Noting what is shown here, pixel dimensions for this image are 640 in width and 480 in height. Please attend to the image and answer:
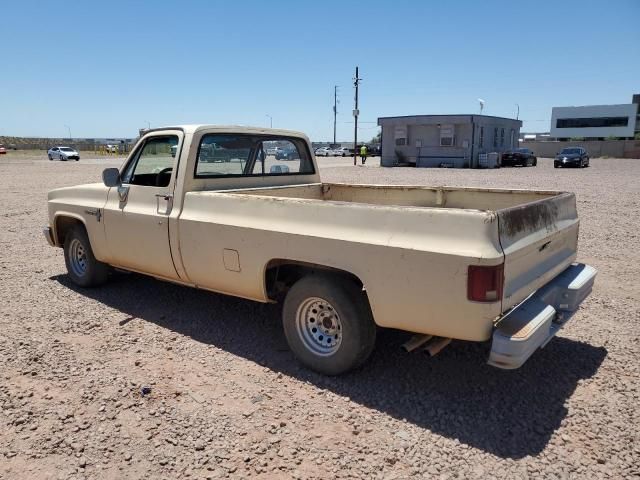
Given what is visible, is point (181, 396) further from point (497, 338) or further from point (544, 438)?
point (544, 438)

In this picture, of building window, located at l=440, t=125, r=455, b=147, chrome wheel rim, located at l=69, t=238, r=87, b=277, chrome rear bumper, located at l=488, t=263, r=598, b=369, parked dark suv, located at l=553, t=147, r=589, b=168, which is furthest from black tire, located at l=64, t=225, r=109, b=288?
parked dark suv, located at l=553, t=147, r=589, b=168

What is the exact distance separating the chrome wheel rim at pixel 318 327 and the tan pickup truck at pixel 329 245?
0.01 m

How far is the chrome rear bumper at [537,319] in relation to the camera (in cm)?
286

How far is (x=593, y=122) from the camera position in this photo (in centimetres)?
7856

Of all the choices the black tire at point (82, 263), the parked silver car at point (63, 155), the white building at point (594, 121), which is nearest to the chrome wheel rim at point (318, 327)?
the black tire at point (82, 263)

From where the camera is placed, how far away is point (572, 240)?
411cm

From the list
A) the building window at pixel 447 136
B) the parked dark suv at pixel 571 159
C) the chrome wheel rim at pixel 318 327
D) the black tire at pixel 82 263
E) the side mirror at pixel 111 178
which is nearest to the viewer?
the chrome wheel rim at pixel 318 327

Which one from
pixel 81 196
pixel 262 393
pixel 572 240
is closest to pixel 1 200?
pixel 81 196

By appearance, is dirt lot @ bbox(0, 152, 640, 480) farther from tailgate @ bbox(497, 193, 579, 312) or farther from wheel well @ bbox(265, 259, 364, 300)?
tailgate @ bbox(497, 193, 579, 312)

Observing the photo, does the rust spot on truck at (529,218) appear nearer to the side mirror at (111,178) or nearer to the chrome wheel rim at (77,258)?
the side mirror at (111,178)

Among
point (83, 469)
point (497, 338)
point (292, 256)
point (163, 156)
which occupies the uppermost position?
point (163, 156)

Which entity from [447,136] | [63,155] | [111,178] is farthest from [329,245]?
[63,155]

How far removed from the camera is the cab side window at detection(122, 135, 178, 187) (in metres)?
4.79

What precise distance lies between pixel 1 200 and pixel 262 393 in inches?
571
